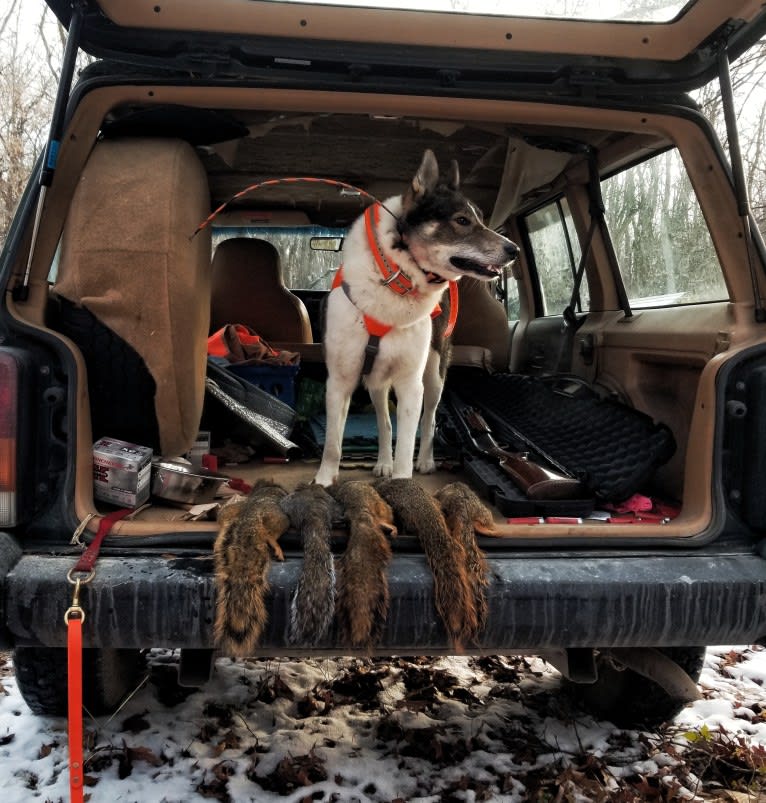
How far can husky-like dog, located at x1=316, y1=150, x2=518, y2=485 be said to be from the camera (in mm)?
3068

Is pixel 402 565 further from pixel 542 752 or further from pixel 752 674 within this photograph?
pixel 752 674

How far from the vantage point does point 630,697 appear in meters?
2.64

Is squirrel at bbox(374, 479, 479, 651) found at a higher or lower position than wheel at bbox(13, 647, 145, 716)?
higher

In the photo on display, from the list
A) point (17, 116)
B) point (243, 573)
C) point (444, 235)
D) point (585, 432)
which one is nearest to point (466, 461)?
point (585, 432)

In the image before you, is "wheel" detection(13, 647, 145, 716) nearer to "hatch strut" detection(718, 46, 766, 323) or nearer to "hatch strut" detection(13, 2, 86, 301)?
"hatch strut" detection(13, 2, 86, 301)

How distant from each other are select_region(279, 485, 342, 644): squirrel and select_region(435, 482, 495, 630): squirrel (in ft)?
1.25

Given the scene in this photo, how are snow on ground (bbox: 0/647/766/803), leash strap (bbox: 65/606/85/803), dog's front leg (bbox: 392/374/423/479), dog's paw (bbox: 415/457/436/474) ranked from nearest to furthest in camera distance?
1. leash strap (bbox: 65/606/85/803)
2. snow on ground (bbox: 0/647/766/803)
3. dog's front leg (bbox: 392/374/423/479)
4. dog's paw (bbox: 415/457/436/474)

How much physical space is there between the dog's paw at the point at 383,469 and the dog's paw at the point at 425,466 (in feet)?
0.65

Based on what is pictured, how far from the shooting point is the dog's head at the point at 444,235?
10.0 feet

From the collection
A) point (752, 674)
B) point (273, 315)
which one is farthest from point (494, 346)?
point (752, 674)

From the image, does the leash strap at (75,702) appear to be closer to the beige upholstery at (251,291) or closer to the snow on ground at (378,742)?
the snow on ground at (378,742)

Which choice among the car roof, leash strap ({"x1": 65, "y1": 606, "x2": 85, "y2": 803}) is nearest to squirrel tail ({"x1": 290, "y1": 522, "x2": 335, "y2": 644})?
leash strap ({"x1": 65, "y1": 606, "x2": 85, "y2": 803})

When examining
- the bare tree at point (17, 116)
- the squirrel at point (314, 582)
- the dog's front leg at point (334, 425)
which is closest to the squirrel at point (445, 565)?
the squirrel at point (314, 582)

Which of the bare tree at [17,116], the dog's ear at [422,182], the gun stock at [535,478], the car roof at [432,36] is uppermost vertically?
the bare tree at [17,116]
